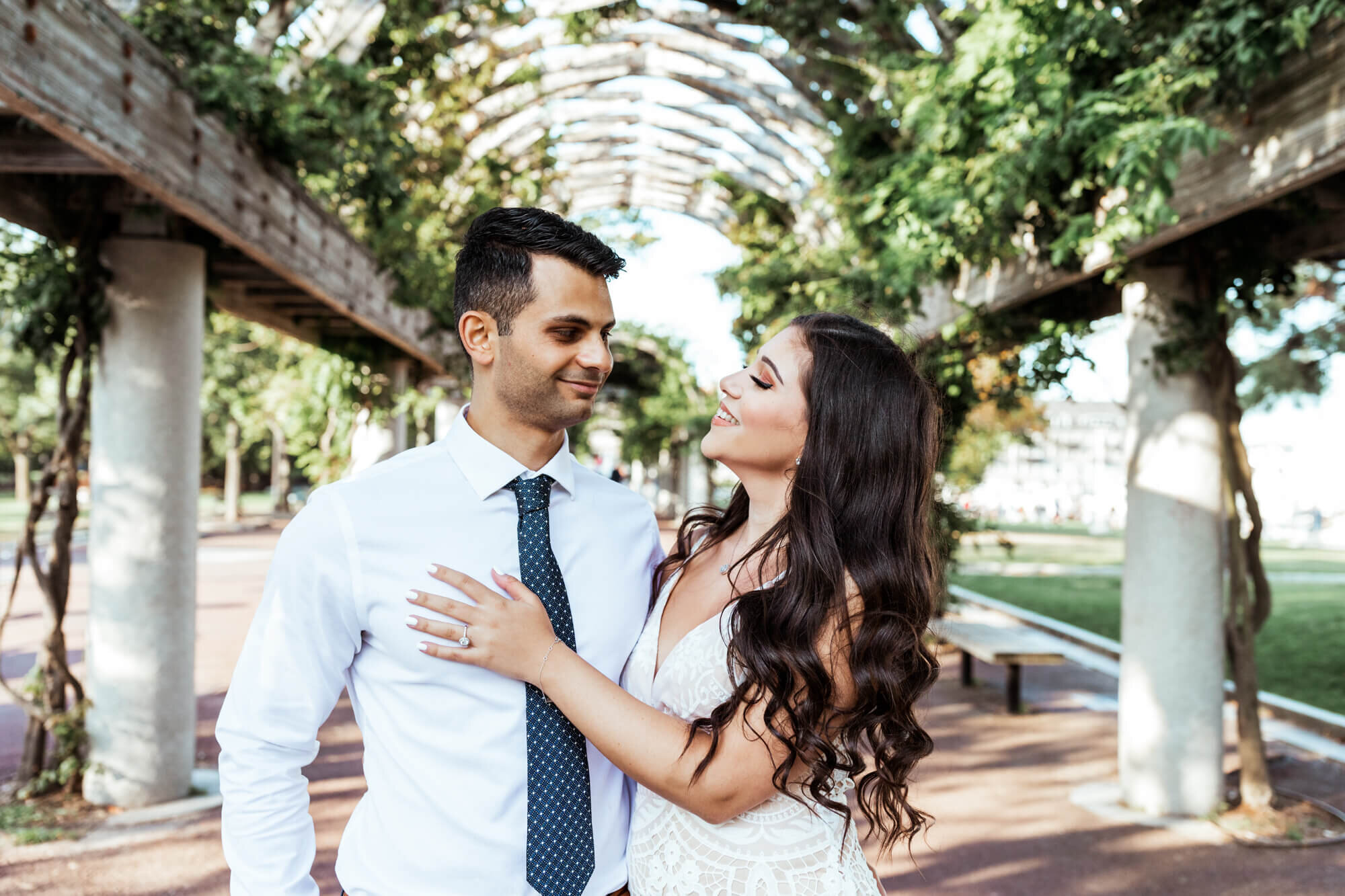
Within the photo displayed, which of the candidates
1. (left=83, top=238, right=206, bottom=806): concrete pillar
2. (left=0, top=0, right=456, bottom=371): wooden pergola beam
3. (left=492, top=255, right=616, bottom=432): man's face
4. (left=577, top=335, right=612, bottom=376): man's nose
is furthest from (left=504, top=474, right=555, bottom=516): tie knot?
(left=83, top=238, right=206, bottom=806): concrete pillar

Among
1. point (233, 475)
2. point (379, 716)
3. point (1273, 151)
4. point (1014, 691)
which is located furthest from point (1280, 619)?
point (233, 475)

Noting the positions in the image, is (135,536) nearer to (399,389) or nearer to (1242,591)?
(1242,591)

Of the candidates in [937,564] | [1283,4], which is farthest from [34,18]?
[1283,4]

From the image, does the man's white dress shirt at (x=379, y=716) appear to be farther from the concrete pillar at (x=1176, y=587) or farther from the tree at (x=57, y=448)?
the concrete pillar at (x=1176, y=587)

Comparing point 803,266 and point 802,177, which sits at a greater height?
point 802,177

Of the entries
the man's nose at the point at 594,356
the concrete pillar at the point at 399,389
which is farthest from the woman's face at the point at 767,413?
the concrete pillar at the point at 399,389

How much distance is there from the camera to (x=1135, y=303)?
19.2 ft

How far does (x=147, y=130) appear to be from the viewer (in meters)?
3.96

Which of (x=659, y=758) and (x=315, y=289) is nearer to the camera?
(x=659, y=758)

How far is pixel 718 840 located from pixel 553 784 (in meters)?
0.39

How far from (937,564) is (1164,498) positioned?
409 cm

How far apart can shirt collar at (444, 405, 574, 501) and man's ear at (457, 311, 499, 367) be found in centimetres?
15

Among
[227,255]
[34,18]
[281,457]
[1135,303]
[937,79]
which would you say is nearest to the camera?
[34,18]

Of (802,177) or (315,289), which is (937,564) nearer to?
(315,289)
